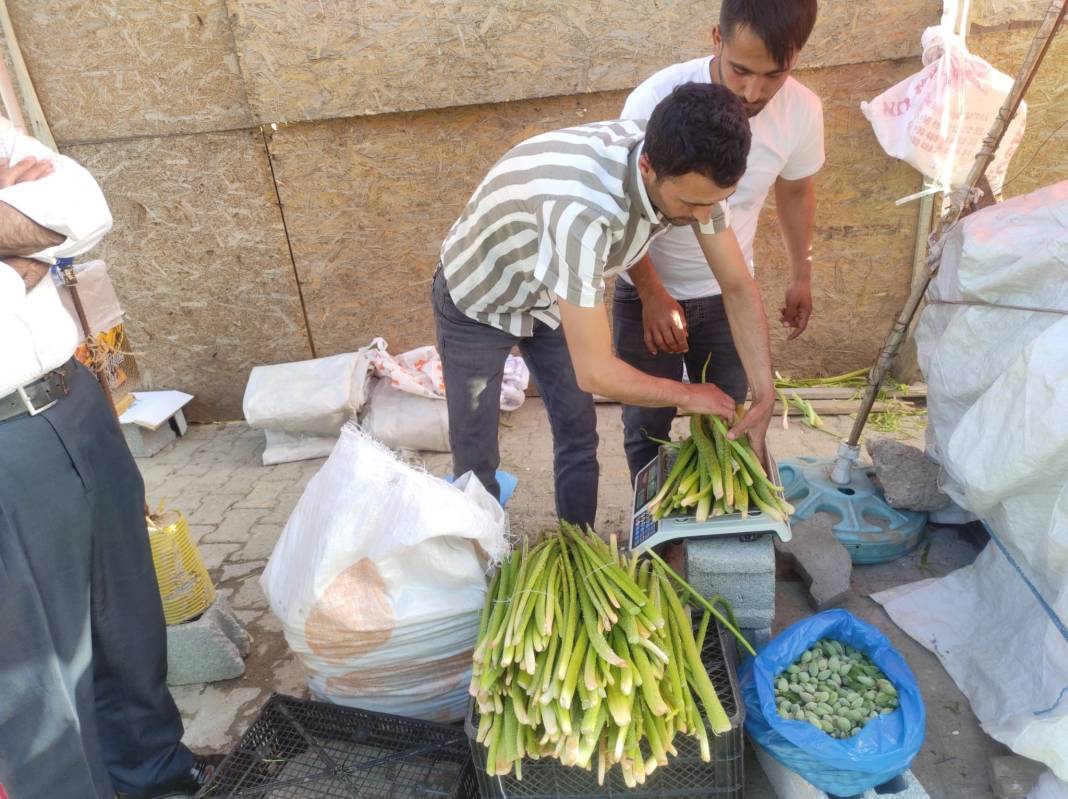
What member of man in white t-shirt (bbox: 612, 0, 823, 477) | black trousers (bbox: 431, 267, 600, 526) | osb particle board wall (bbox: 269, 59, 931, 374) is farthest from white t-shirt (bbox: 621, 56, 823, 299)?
osb particle board wall (bbox: 269, 59, 931, 374)

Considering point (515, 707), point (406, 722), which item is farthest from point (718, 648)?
point (406, 722)

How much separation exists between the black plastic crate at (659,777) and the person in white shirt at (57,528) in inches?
43.5

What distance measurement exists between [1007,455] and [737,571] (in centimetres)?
88

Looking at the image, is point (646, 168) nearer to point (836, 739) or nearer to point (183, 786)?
point (836, 739)

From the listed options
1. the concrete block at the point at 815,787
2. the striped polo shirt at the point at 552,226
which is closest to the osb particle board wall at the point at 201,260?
the striped polo shirt at the point at 552,226

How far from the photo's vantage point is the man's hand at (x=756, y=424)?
95.7 inches

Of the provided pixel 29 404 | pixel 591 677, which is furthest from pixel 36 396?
pixel 591 677

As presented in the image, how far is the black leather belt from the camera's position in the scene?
1816mm

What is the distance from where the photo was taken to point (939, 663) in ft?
A: 8.86

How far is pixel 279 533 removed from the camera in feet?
13.1

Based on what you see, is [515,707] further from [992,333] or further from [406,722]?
[992,333]

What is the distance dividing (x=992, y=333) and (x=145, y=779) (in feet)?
10.5

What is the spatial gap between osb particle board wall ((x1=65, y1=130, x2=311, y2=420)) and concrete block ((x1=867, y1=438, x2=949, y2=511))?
3.86 metres

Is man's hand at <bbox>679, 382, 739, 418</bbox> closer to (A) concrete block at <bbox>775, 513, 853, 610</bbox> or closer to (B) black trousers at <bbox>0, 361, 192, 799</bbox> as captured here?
(A) concrete block at <bbox>775, 513, 853, 610</bbox>
